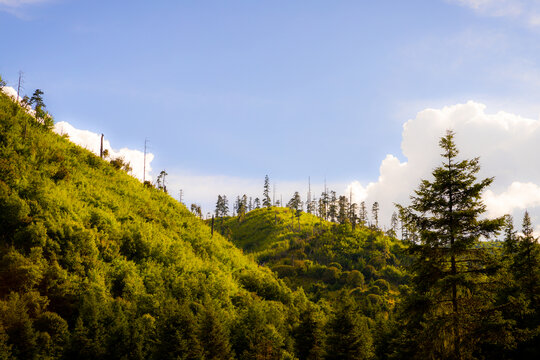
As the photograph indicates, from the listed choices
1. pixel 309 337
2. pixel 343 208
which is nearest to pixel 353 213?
pixel 343 208

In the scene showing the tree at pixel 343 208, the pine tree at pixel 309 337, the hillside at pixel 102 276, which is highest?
the tree at pixel 343 208

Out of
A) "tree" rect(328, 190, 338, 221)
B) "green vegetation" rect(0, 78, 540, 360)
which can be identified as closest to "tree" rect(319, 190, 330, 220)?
"tree" rect(328, 190, 338, 221)

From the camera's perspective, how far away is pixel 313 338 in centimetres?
3906

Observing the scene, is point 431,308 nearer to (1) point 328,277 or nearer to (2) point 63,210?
(2) point 63,210

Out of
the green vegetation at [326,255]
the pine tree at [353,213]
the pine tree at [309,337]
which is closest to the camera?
the pine tree at [309,337]

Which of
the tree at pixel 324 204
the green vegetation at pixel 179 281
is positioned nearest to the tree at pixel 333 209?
the tree at pixel 324 204

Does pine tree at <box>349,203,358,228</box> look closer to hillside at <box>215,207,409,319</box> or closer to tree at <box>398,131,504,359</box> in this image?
hillside at <box>215,207,409,319</box>

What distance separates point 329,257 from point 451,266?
3928 inches

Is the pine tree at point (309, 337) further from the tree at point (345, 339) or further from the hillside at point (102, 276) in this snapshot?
the tree at point (345, 339)

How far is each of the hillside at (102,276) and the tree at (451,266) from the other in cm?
A: 2172

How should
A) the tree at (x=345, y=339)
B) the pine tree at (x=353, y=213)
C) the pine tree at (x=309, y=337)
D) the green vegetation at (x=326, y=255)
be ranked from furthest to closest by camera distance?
the pine tree at (x=353, y=213) < the green vegetation at (x=326, y=255) < the pine tree at (x=309, y=337) < the tree at (x=345, y=339)

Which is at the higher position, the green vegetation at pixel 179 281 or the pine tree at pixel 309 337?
the green vegetation at pixel 179 281

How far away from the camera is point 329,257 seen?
11262 centimetres

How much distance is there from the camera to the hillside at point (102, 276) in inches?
1167
